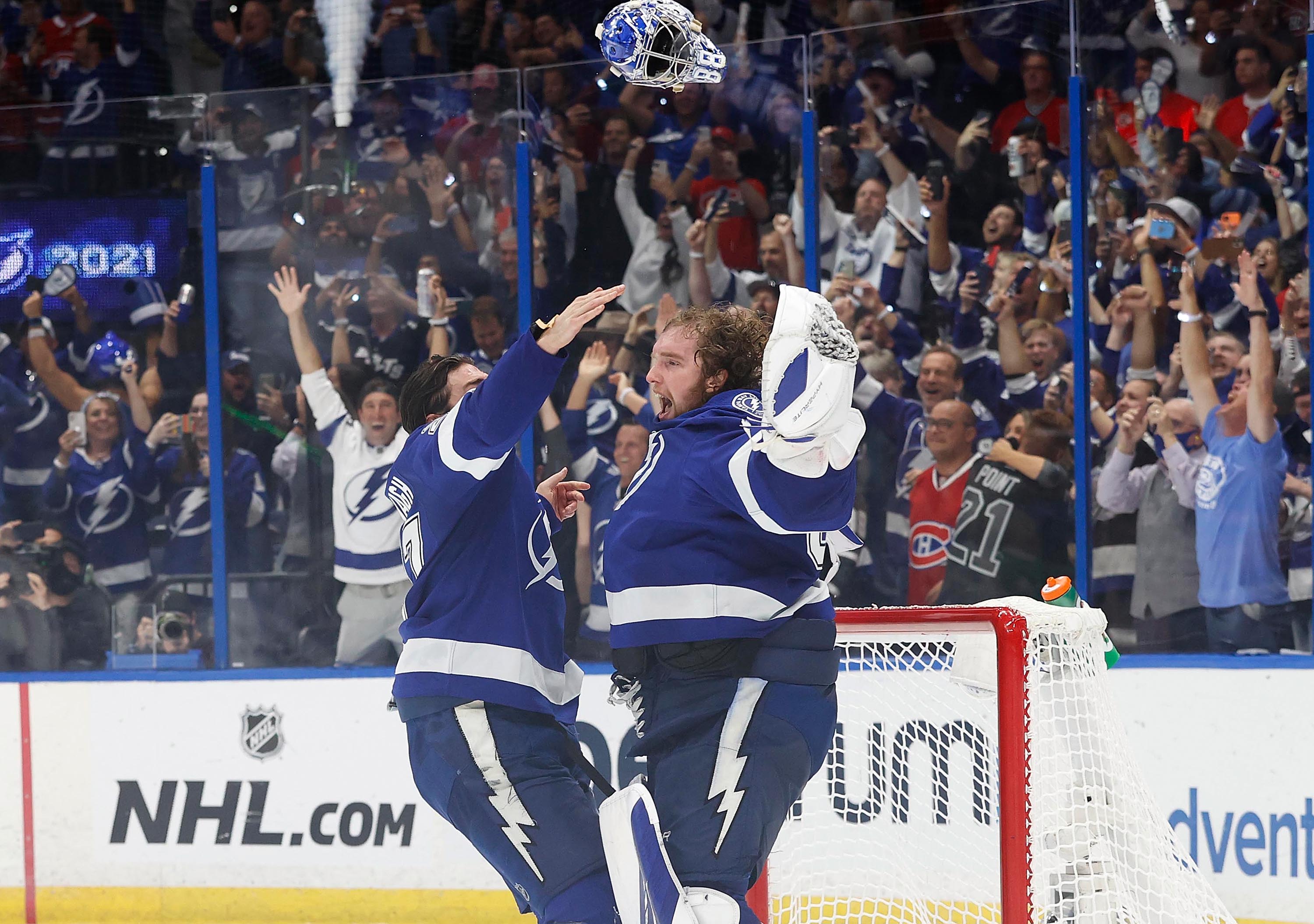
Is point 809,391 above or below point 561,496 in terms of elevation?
above

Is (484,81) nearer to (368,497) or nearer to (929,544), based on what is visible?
(368,497)

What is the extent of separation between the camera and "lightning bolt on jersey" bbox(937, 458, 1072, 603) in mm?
A: 4336

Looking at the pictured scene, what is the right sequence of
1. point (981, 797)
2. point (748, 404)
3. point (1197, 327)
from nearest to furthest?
point (748, 404) < point (981, 797) < point (1197, 327)

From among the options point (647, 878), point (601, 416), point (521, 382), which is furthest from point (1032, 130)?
point (647, 878)

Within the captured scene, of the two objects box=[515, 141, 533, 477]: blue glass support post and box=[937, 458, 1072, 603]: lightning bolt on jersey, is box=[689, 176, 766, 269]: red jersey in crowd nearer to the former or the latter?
box=[515, 141, 533, 477]: blue glass support post

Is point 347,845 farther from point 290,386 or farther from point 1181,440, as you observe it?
point 1181,440

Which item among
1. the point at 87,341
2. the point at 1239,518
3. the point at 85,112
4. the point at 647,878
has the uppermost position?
the point at 85,112

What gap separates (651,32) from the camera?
9.45 ft

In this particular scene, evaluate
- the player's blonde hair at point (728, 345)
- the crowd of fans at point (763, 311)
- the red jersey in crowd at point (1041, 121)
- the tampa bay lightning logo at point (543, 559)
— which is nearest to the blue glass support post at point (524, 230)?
the crowd of fans at point (763, 311)

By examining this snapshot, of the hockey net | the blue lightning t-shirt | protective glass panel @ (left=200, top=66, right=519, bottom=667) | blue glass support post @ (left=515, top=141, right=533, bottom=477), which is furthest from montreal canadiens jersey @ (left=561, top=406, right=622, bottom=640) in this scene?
the blue lightning t-shirt

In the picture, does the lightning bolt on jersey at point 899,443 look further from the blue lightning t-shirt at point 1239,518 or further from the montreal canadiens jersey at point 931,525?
the blue lightning t-shirt at point 1239,518

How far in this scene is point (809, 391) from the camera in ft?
6.38

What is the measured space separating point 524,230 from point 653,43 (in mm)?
1958

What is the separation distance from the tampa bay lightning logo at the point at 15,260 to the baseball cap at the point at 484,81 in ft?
5.31
